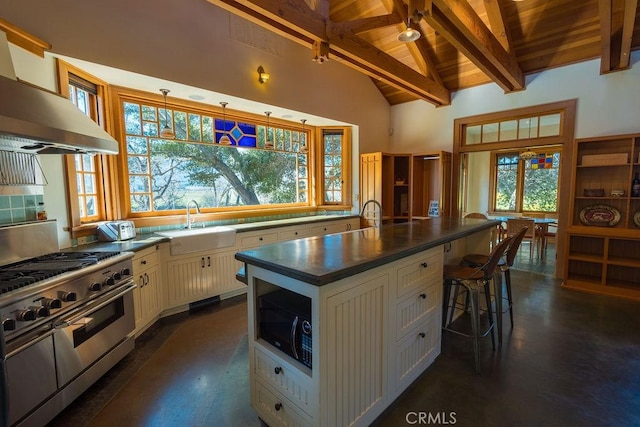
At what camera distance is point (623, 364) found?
2223mm

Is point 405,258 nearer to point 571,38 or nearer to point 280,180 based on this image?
point 280,180

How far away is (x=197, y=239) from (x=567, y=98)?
5.19 m

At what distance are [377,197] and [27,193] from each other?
4.21 m

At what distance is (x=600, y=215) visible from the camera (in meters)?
3.79

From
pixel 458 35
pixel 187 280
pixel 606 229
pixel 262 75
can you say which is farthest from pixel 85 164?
pixel 606 229

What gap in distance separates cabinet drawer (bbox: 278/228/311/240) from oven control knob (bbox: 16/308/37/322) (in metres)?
2.60

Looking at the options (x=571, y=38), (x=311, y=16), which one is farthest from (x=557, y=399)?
(x=571, y=38)

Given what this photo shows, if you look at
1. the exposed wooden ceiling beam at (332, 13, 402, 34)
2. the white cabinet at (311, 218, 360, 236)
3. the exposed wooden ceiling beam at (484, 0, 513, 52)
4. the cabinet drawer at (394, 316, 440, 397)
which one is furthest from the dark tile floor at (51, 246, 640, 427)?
the exposed wooden ceiling beam at (484, 0, 513, 52)

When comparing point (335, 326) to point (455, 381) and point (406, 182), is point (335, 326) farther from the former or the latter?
point (406, 182)

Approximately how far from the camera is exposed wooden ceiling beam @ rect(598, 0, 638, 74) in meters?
2.76

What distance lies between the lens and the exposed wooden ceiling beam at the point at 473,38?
8.92 ft

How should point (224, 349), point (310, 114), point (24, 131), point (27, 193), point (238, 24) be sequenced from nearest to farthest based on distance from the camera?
1. point (24, 131)
2. point (27, 193)
3. point (224, 349)
4. point (238, 24)
5. point (310, 114)

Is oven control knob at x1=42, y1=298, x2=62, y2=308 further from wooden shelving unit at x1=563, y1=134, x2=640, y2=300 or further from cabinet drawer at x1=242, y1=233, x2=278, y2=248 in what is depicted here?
wooden shelving unit at x1=563, y1=134, x2=640, y2=300

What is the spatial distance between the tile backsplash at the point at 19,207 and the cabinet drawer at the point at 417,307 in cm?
267
